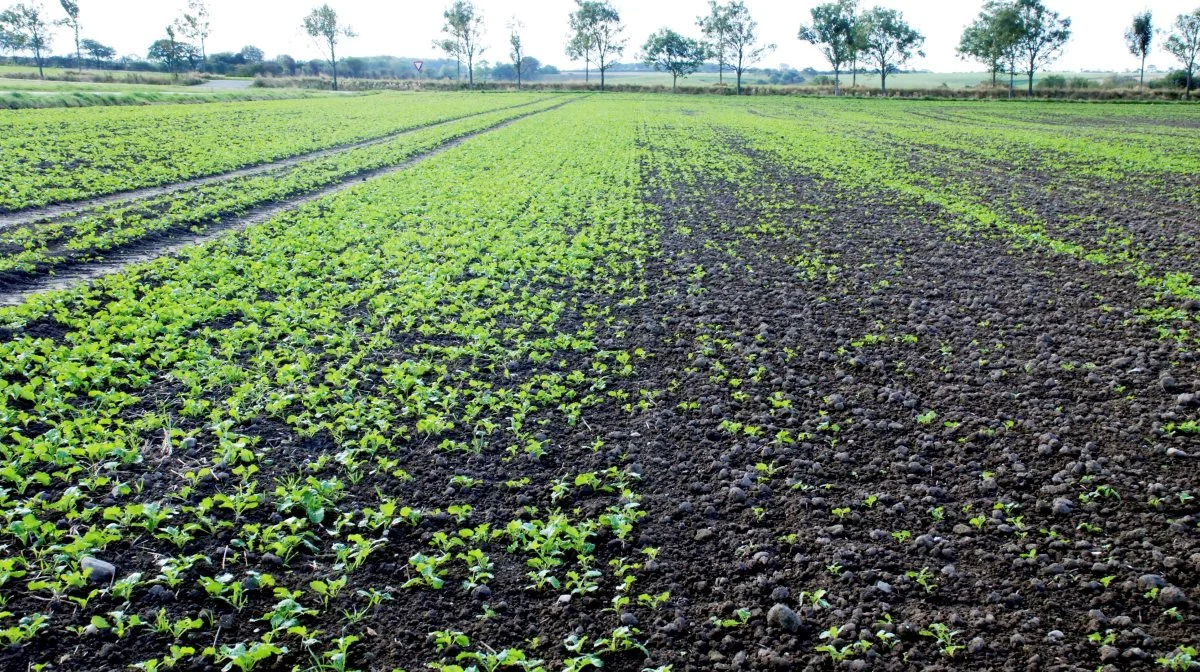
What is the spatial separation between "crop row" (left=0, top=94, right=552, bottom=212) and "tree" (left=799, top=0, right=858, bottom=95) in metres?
89.0

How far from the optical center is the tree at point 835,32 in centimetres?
11862

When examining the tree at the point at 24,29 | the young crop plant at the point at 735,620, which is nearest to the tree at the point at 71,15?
the tree at the point at 24,29

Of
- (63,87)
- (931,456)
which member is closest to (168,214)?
(931,456)

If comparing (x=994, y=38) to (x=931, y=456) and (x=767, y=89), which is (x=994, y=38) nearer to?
(x=767, y=89)

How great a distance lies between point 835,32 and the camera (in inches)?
4727

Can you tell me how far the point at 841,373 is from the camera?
828 cm

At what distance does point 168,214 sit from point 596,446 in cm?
1385

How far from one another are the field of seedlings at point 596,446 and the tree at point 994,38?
102284 millimetres

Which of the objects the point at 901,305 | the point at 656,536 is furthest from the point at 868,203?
the point at 656,536

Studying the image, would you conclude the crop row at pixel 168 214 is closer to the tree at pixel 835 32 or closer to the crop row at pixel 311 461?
the crop row at pixel 311 461

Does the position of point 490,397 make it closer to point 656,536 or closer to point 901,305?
point 656,536

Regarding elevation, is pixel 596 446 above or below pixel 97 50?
below

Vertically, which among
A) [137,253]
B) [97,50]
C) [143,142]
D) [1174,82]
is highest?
[97,50]

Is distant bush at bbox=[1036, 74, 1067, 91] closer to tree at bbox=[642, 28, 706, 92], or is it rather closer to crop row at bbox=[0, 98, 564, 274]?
tree at bbox=[642, 28, 706, 92]
